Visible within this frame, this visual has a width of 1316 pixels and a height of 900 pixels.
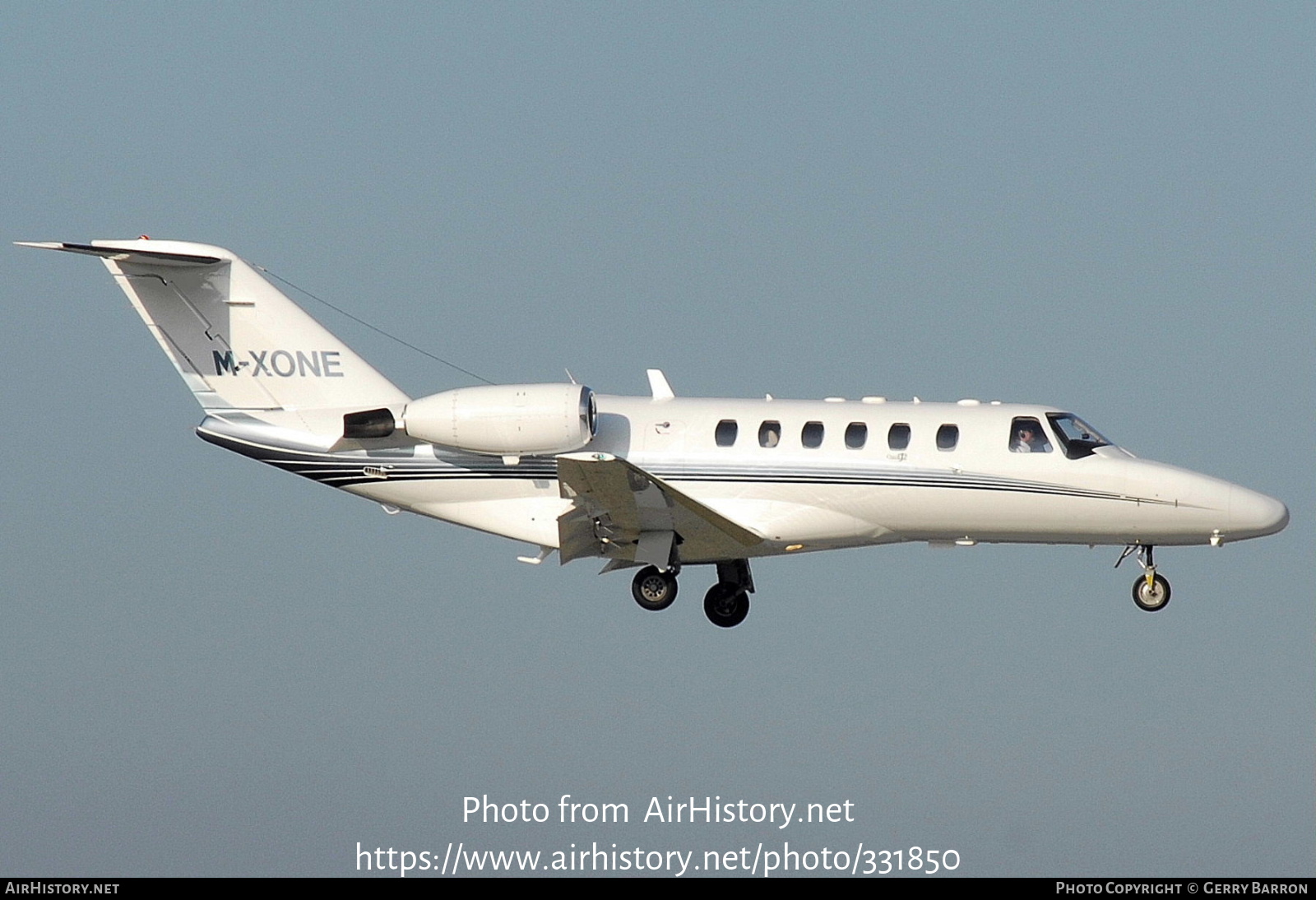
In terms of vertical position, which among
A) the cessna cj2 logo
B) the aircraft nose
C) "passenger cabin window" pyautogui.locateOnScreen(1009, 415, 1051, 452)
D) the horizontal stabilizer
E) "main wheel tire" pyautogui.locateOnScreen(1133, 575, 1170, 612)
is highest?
the horizontal stabilizer

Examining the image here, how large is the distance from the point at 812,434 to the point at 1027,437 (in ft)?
9.32

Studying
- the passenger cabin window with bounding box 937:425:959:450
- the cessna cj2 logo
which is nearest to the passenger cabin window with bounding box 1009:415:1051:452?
the passenger cabin window with bounding box 937:425:959:450

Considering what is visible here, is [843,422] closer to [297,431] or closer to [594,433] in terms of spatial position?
[594,433]

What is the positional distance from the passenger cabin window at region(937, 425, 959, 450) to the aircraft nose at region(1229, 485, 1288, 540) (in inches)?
146

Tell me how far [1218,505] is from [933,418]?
12.8 ft

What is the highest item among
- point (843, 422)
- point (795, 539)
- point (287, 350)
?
point (287, 350)

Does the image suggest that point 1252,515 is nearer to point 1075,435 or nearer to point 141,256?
point 1075,435

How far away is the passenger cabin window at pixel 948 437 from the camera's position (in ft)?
61.4

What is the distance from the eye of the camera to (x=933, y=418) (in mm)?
18906

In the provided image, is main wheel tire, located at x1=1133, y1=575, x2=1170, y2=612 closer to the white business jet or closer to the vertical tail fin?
the white business jet

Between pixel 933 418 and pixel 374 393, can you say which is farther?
pixel 374 393

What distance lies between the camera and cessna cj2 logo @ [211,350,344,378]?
20.0 m

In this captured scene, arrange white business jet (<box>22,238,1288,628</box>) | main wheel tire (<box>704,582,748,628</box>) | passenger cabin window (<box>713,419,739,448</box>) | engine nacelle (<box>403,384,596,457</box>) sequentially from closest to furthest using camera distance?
engine nacelle (<box>403,384,596,457</box>), white business jet (<box>22,238,1288,628</box>), passenger cabin window (<box>713,419,739,448</box>), main wheel tire (<box>704,582,748,628</box>)

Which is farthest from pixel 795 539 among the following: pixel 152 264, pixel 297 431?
pixel 152 264
